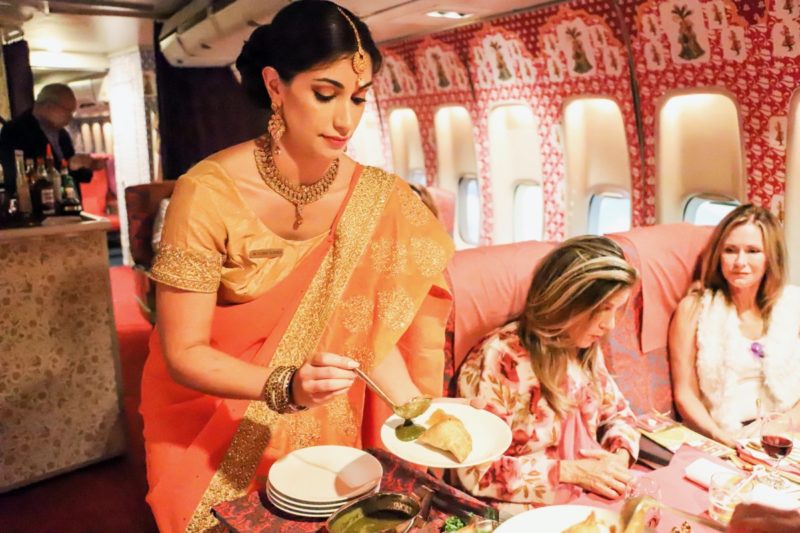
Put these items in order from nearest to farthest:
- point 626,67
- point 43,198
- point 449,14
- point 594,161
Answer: point 43,198 → point 626,67 → point 449,14 → point 594,161

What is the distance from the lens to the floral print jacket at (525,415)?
250 centimetres

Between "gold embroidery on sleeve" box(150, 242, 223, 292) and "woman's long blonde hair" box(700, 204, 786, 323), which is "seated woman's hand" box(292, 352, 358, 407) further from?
"woman's long blonde hair" box(700, 204, 786, 323)

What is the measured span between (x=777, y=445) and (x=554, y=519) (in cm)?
141

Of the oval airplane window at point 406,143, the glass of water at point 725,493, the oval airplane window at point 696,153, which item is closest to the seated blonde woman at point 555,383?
the glass of water at point 725,493

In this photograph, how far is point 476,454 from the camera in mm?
1720

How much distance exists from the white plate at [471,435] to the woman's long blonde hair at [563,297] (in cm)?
79

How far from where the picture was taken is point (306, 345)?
1.96 m

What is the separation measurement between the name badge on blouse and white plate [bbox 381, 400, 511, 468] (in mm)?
577

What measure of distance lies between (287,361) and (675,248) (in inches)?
113

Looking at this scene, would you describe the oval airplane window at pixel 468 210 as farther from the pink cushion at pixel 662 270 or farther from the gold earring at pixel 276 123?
the gold earring at pixel 276 123

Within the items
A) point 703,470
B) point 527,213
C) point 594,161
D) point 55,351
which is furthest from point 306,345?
point 527,213

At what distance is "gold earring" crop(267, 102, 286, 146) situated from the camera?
1821mm

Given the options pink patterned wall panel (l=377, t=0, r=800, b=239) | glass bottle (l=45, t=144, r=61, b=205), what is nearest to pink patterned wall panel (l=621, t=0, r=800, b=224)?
pink patterned wall panel (l=377, t=0, r=800, b=239)

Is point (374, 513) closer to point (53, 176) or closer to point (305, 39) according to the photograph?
point (305, 39)
